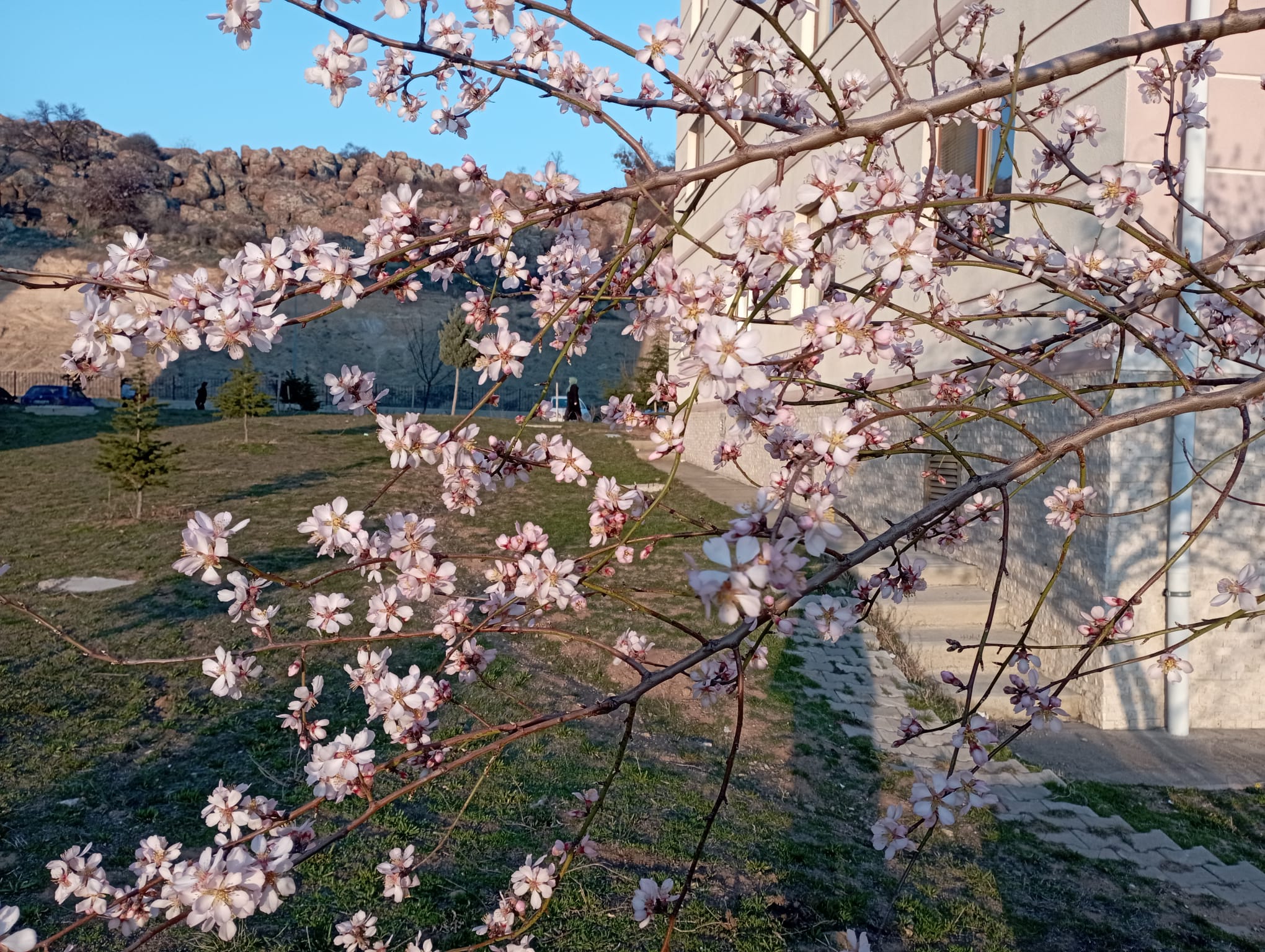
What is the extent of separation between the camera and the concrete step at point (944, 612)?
6.34m

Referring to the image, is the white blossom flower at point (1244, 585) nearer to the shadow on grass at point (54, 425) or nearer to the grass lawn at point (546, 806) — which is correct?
the grass lawn at point (546, 806)

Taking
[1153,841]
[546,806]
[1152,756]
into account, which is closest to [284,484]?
[546,806]

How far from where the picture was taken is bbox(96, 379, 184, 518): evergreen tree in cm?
925

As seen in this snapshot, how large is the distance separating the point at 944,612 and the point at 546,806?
3.69 meters

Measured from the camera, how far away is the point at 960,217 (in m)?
3.08

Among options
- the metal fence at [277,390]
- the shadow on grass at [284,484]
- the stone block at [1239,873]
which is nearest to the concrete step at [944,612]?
the stone block at [1239,873]

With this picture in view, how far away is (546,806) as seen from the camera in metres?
3.82

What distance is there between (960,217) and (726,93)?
3.88ft

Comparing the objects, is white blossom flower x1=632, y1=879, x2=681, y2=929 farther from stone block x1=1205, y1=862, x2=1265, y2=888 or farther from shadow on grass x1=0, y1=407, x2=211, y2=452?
shadow on grass x1=0, y1=407, x2=211, y2=452

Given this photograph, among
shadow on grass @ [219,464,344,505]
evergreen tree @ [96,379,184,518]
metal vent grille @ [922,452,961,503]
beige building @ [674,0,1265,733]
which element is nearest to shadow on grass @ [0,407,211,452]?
shadow on grass @ [219,464,344,505]

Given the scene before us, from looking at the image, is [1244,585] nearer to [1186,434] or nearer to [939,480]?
[1186,434]

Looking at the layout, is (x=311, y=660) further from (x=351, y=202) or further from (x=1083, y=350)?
(x=351, y=202)

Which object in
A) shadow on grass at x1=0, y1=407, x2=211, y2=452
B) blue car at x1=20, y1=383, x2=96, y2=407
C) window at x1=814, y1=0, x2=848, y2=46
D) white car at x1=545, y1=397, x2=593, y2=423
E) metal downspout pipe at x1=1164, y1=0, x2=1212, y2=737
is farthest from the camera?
blue car at x1=20, y1=383, x2=96, y2=407

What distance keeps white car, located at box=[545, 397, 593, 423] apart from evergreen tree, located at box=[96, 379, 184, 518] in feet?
34.6
